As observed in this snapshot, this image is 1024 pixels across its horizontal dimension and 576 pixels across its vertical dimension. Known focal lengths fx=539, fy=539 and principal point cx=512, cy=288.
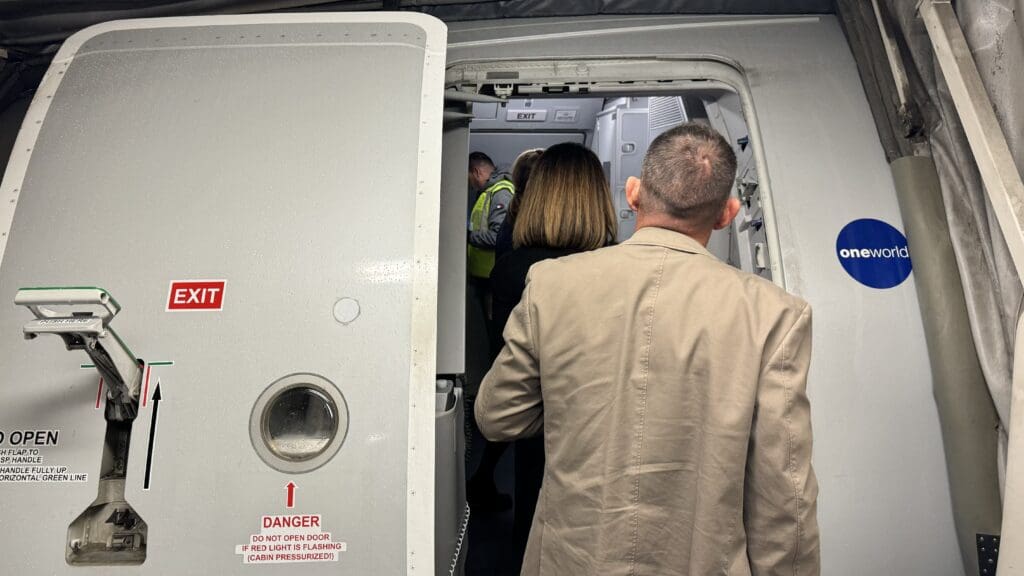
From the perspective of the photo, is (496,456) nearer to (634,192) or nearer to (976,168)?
(634,192)

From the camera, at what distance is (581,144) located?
7.47 feet

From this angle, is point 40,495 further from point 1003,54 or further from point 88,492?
point 1003,54

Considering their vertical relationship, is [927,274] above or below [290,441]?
above

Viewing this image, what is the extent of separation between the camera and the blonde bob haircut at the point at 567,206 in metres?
1.78

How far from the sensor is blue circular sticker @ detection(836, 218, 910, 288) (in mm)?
1864

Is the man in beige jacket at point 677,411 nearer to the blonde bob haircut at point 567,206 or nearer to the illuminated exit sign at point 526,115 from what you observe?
the blonde bob haircut at point 567,206

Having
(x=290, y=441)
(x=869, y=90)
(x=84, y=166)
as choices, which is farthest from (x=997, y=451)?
(x=84, y=166)

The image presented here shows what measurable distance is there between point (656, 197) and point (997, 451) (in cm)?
142

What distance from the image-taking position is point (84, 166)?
1.58 m

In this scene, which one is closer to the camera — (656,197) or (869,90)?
Result: (656,197)

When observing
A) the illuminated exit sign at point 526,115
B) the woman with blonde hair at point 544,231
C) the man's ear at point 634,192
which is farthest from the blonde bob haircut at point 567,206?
the illuminated exit sign at point 526,115

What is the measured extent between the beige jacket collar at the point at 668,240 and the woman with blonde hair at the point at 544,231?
573 mm

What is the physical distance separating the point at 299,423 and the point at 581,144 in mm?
1545

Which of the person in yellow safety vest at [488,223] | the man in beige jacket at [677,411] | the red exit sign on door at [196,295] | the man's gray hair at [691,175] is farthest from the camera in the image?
the person in yellow safety vest at [488,223]
